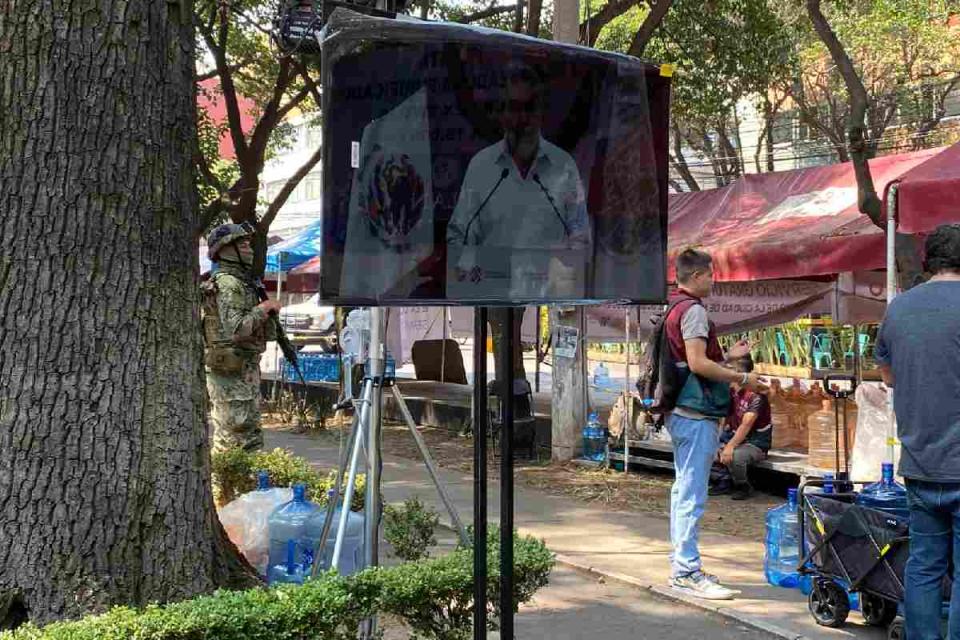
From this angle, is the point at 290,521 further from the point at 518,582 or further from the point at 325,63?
the point at 325,63

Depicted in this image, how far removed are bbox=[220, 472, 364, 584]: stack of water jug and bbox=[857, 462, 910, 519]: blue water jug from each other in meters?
2.56

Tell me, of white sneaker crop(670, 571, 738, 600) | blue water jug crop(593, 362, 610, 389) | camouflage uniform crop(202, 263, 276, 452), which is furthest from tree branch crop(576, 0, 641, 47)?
blue water jug crop(593, 362, 610, 389)

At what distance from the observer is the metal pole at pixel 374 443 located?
14.3ft

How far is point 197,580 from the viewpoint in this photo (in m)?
3.99

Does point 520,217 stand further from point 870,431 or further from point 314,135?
point 314,135

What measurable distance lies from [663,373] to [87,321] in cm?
322

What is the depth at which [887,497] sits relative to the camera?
17.1ft

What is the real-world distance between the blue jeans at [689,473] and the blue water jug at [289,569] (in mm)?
2150

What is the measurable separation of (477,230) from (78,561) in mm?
2005

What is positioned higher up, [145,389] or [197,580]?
[145,389]

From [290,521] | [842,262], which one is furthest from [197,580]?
[842,262]

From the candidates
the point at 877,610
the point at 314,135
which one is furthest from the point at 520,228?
the point at 314,135

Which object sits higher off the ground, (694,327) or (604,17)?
(604,17)

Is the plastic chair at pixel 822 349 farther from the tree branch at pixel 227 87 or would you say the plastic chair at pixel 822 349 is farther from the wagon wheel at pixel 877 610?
the wagon wheel at pixel 877 610
